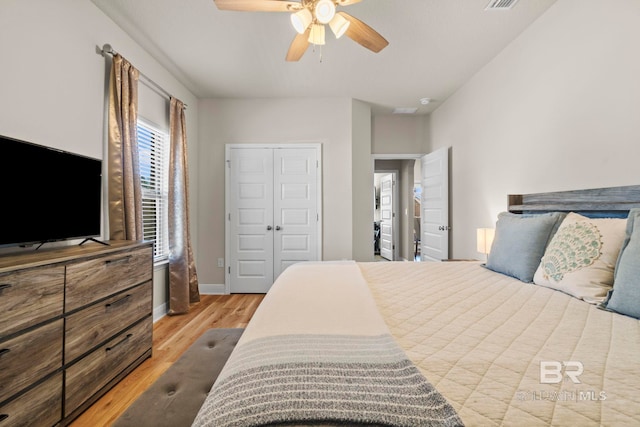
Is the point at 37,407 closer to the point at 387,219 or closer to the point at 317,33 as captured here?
the point at 317,33

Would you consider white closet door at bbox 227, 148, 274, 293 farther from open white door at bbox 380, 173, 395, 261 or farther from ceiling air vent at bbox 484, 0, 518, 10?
open white door at bbox 380, 173, 395, 261

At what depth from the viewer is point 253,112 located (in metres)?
3.85

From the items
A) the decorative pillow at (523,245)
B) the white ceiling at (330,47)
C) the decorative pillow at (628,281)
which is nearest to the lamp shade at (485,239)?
the decorative pillow at (523,245)

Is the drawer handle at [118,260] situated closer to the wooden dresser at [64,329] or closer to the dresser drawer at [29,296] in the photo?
the wooden dresser at [64,329]

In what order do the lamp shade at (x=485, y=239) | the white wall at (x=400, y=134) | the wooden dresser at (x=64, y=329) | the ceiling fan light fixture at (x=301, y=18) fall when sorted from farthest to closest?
the white wall at (x=400, y=134) < the lamp shade at (x=485, y=239) < the ceiling fan light fixture at (x=301, y=18) < the wooden dresser at (x=64, y=329)

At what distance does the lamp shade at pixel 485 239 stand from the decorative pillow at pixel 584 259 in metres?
1.05

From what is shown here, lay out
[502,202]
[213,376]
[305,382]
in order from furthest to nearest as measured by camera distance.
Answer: [502,202] → [213,376] → [305,382]

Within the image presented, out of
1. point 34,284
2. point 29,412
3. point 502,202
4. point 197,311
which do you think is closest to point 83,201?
point 34,284

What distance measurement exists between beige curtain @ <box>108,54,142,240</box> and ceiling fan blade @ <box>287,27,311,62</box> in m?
1.42

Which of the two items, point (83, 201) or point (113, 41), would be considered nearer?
point (83, 201)

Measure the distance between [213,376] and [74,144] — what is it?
1.93 m

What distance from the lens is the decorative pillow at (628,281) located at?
101 centimetres

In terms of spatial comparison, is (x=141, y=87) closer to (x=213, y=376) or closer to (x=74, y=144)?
(x=74, y=144)

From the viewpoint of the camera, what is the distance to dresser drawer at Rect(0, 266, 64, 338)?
1.10 meters
